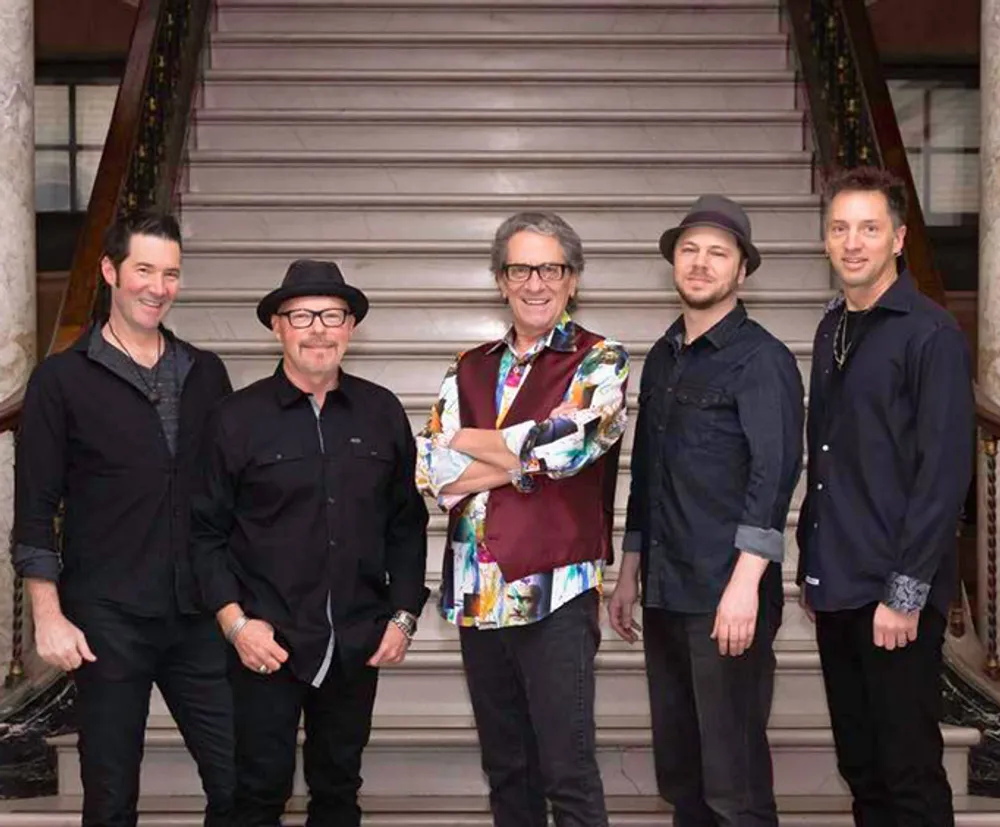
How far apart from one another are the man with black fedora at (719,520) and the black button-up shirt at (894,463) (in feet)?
0.38

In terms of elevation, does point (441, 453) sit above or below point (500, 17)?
below

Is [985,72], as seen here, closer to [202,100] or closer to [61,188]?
[202,100]

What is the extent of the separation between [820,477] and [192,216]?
4.08 metres

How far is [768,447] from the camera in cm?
331

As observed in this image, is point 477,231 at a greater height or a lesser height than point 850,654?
greater

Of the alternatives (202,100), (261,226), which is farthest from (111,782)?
(202,100)

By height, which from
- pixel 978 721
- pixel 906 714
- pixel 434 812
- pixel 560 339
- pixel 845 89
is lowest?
pixel 434 812

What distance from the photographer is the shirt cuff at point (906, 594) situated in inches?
128

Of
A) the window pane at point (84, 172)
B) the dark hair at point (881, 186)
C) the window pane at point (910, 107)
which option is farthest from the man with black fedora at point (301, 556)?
the window pane at point (910, 107)

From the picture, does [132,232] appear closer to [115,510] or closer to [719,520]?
[115,510]

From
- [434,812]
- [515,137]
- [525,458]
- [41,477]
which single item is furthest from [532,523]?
[515,137]

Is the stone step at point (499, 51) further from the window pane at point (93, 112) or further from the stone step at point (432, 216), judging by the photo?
the window pane at point (93, 112)

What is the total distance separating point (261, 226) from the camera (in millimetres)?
6828

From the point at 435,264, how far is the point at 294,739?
3486mm
